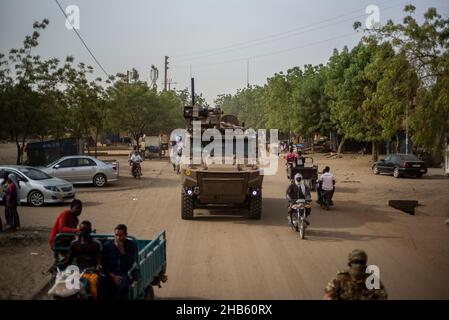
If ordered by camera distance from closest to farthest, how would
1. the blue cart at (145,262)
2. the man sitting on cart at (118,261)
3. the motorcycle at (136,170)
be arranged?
the man sitting on cart at (118,261) → the blue cart at (145,262) → the motorcycle at (136,170)

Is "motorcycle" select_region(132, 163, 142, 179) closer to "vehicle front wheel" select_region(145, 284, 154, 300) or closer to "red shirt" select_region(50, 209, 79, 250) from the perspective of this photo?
"red shirt" select_region(50, 209, 79, 250)

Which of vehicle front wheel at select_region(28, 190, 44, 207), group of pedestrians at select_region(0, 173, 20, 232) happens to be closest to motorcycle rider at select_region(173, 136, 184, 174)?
vehicle front wheel at select_region(28, 190, 44, 207)

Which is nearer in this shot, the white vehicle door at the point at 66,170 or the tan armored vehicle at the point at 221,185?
the tan armored vehicle at the point at 221,185

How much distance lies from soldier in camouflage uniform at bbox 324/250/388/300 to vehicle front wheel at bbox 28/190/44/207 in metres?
14.7

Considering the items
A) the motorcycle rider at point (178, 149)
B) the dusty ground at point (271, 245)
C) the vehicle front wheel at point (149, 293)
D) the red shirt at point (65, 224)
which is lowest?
the dusty ground at point (271, 245)

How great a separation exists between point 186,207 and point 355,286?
1014cm

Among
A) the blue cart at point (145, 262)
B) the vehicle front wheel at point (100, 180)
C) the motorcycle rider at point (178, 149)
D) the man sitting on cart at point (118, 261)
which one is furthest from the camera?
the vehicle front wheel at point (100, 180)

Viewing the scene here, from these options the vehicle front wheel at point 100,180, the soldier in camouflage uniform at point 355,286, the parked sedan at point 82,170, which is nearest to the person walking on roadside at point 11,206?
the parked sedan at point 82,170

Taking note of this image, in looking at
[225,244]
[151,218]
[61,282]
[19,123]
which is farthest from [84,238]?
[19,123]

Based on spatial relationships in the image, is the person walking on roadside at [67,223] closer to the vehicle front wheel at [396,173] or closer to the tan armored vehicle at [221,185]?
the tan armored vehicle at [221,185]

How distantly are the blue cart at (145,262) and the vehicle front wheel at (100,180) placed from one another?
56.1 feet

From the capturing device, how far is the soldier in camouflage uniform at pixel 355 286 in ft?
18.2
